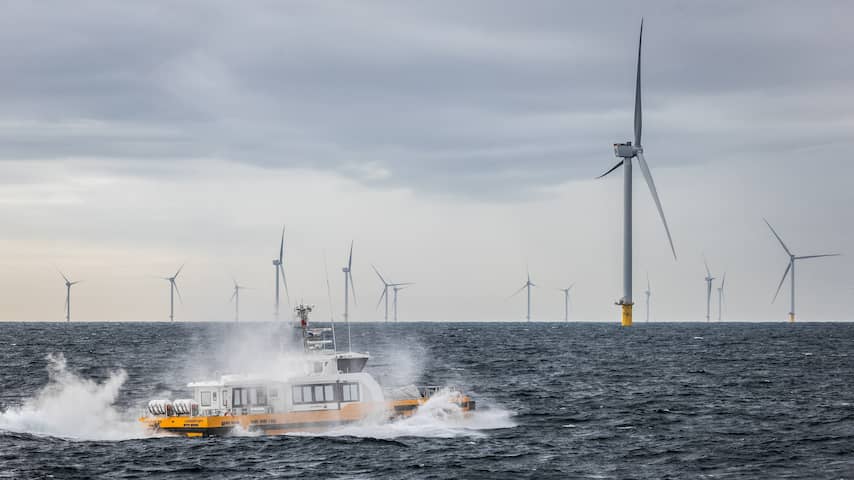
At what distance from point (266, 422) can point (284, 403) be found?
4.46ft

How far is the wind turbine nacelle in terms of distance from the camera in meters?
142

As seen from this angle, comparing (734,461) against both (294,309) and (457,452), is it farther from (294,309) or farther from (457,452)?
(294,309)

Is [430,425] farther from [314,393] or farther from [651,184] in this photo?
[651,184]

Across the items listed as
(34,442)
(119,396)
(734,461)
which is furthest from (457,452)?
(119,396)

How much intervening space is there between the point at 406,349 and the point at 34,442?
116 m

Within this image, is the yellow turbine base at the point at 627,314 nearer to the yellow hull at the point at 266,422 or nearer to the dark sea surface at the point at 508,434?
the dark sea surface at the point at 508,434

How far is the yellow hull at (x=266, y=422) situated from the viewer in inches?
2008

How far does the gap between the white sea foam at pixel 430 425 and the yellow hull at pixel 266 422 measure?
17.8 inches

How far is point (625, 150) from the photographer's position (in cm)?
14275

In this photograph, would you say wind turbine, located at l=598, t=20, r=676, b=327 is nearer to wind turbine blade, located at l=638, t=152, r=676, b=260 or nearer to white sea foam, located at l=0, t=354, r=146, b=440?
wind turbine blade, located at l=638, t=152, r=676, b=260

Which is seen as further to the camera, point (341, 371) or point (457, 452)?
point (341, 371)

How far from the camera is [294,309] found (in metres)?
53.9

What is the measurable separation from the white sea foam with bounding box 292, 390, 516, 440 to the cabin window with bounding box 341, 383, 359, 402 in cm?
130

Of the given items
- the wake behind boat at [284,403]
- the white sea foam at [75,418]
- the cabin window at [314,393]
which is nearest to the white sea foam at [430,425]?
the wake behind boat at [284,403]
